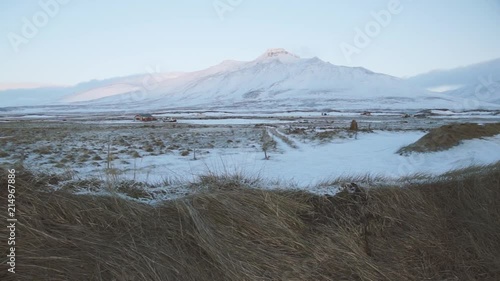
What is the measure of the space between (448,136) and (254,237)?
1296cm

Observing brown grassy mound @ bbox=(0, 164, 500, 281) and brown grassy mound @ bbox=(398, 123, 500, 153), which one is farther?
brown grassy mound @ bbox=(398, 123, 500, 153)

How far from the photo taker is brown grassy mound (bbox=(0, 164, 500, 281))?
8.22 feet

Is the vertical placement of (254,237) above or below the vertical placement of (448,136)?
above

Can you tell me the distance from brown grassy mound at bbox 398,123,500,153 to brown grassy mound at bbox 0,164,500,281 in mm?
9567

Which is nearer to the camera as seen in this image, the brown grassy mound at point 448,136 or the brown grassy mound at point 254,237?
the brown grassy mound at point 254,237

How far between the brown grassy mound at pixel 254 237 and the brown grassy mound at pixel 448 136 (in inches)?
377

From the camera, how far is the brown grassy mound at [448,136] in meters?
12.4

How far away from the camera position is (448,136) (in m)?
13.0

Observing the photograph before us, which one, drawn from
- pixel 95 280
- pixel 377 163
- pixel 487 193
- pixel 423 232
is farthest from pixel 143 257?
pixel 377 163

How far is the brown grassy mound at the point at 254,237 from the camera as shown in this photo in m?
2.51

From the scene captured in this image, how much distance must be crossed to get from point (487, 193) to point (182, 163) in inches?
351

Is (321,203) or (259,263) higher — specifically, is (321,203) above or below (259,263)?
above

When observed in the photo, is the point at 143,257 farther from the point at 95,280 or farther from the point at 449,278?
the point at 449,278

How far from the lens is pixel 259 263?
274 cm
